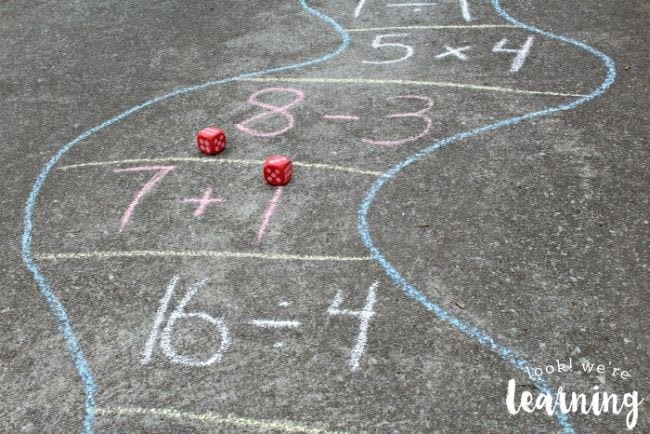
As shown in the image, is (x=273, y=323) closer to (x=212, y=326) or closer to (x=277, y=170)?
(x=212, y=326)

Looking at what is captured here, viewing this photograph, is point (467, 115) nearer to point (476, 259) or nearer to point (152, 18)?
point (476, 259)

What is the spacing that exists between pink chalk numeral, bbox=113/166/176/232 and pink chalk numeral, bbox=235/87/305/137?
0.80 meters

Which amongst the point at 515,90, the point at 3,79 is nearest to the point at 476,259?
the point at 515,90

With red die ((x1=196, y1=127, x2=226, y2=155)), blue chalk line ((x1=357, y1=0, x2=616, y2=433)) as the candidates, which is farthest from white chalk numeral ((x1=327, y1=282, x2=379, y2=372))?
red die ((x1=196, y1=127, x2=226, y2=155))

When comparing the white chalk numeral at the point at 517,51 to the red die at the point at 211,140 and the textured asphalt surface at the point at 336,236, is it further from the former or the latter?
the red die at the point at 211,140

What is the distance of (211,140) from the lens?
5215mm

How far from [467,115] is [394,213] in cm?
151

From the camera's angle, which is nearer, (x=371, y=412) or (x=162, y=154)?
(x=371, y=412)

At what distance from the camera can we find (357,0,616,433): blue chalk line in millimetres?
3482

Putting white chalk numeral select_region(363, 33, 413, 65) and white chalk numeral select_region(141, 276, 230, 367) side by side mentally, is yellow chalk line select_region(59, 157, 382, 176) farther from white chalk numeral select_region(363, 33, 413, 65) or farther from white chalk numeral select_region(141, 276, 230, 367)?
white chalk numeral select_region(363, 33, 413, 65)

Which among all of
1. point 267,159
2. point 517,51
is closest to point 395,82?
point 517,51

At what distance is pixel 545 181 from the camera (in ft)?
15.5

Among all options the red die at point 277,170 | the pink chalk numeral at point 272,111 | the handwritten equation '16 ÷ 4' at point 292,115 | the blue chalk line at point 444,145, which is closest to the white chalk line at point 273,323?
the blue chalk line at point 444,145

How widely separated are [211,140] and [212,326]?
1.88m
